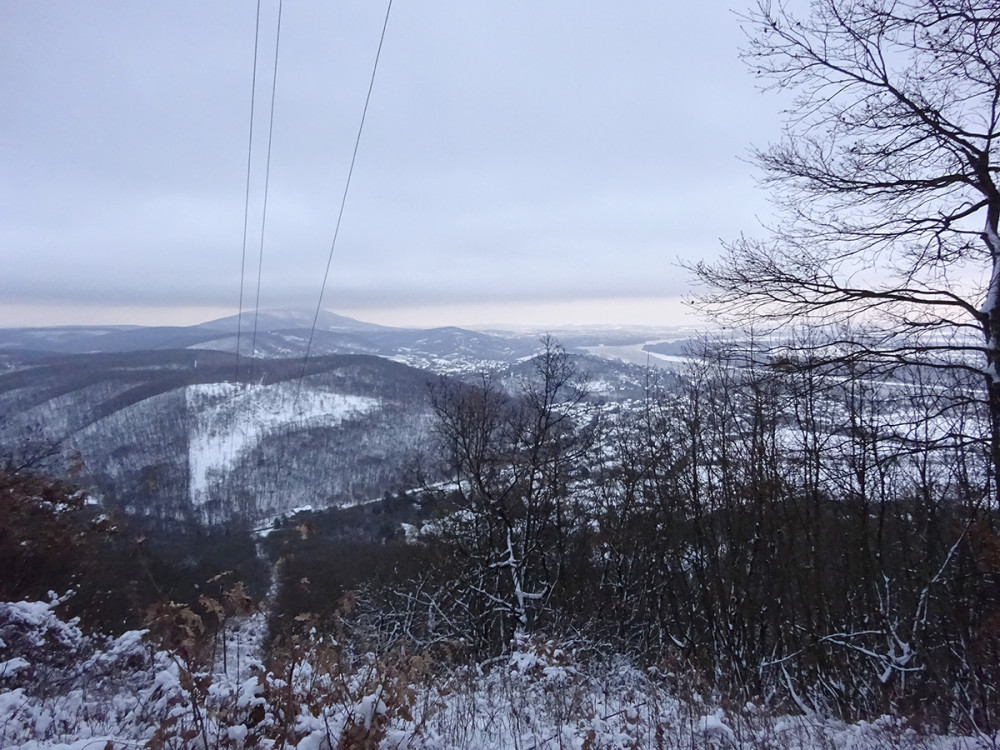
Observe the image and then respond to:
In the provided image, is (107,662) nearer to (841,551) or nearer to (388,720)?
(388,720)

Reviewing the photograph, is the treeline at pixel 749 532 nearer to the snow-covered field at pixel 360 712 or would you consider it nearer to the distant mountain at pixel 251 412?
the snow-covered field at pixel 360 712

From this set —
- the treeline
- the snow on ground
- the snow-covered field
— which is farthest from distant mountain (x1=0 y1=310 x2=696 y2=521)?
the snow-covered field

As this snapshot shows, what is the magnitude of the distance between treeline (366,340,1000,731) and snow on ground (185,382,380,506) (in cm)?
2795

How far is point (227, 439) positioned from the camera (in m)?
47.2

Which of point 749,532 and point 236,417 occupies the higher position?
point 749,532

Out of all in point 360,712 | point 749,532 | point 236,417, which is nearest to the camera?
point 360,712

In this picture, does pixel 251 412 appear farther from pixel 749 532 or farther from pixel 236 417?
pixel 749 532

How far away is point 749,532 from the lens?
9055 mm

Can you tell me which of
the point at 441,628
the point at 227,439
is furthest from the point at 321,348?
the point at 441,628

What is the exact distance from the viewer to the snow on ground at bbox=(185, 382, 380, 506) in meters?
41.6

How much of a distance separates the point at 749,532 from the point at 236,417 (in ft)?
176

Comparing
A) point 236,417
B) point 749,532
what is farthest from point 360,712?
point 236,417

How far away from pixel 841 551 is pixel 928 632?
5.02 feet

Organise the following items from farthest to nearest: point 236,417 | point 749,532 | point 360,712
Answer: point 236,417 → point 749,532 → point 360,712
